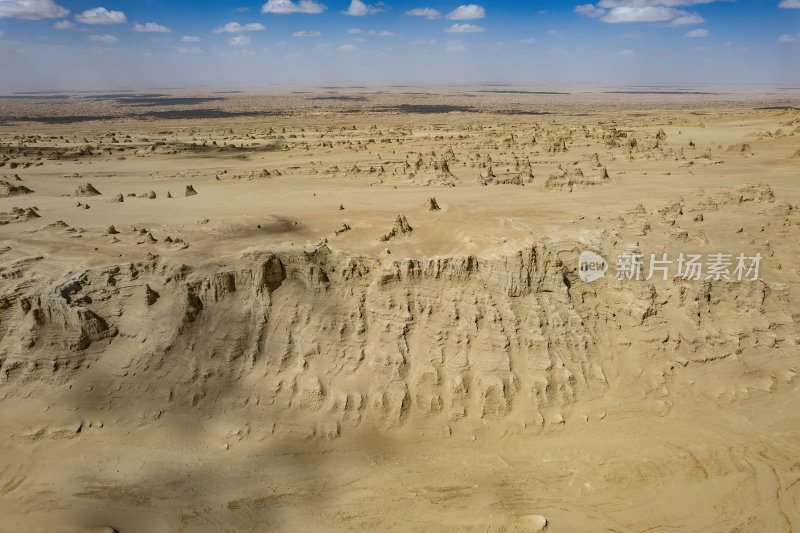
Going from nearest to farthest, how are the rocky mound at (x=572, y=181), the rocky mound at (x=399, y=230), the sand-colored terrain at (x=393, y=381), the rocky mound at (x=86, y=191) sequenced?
the sand-colored terrain at (x=393, y=381)
the rocky mound at (x=399, y=230)
the rocky mound at (x=572, y=181)
the rocky mound at (x=86, y=191)

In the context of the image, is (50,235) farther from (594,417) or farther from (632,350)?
(632,350)

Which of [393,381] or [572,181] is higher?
[572,181]

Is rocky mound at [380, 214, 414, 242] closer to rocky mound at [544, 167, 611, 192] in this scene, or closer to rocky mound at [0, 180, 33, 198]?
rocky mound at [544, 167, 611, 192]

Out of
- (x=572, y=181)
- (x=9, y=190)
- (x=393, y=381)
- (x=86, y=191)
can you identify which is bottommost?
(x=393, y=381)

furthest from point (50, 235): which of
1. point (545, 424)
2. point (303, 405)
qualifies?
point (545, 424)

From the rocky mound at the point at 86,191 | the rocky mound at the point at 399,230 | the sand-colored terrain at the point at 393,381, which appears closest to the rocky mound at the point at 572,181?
the sand-colored terrain at the point at 393,381

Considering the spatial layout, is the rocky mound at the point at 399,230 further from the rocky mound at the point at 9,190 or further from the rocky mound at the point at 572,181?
the rocky mound at the point at 9,190

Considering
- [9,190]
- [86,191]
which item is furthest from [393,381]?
[9,190]

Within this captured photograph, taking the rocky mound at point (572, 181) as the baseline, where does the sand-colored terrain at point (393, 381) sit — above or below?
below

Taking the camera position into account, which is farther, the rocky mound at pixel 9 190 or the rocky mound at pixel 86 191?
the rocky mound at pixel 86 191

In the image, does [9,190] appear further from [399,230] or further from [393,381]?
[393,381]

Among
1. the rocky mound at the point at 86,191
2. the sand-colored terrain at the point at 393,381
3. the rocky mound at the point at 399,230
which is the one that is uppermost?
the rocky mound at the point at 86,191
